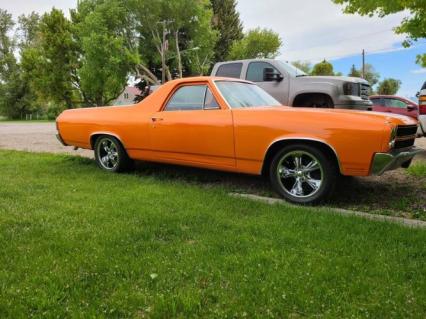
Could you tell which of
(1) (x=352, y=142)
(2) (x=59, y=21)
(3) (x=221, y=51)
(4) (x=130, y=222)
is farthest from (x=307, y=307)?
(3) (x=221, y=51)

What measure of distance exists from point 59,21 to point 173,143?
44.5 m

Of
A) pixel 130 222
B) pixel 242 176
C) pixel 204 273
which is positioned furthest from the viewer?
pixel 242 176

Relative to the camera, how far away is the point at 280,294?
275 centimetres

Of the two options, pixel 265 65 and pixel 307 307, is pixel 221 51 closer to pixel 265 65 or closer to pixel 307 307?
pixel 265 65

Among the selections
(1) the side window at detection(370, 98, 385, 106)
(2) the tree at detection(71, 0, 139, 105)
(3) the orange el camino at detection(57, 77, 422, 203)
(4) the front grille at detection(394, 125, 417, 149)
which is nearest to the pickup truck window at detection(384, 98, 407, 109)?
(1) the side window at detection(370, 98, 385, 106)

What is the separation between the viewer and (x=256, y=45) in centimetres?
5484

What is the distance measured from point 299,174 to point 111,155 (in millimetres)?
3272

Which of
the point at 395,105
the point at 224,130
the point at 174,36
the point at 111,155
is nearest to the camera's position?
the point at 224,130

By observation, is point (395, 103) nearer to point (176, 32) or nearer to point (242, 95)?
point (242, 95)

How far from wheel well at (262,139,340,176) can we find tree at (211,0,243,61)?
4943 cm

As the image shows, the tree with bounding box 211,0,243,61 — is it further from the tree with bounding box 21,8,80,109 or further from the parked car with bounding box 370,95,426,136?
the parked car with bounding box 370,95,426,136

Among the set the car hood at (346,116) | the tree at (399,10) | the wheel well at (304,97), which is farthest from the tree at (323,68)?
the car hood at (346,116)

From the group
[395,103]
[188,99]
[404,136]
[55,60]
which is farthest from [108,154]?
[55,60]

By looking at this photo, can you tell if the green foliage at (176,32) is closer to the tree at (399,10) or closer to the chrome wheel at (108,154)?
the tree at (399,10)
